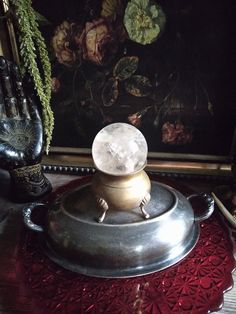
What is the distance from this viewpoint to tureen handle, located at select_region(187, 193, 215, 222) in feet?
2.21

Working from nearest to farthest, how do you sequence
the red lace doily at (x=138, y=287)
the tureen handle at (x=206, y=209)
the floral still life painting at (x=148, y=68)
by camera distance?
the red lace doily at (x=138, y=287)
the tureen handle at (x=206, y=209)
the floral still life painting at (x=148, y=68)

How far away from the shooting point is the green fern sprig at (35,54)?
0.79m

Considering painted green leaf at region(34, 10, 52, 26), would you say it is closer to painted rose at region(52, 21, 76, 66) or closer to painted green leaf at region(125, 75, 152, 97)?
painted rose at region(52, 21, 76, 66)

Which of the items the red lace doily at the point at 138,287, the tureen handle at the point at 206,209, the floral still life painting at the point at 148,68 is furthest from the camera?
the floral still life painting at the point at 148,68

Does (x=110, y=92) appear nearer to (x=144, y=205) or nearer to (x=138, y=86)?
(x=138, y=86)

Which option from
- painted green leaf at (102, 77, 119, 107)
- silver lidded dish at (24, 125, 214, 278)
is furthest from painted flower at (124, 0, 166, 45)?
silver lidded dish at (24, 125, 214, 278)

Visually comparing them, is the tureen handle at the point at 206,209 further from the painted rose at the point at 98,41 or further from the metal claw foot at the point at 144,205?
the painted rose at the point at 98,41

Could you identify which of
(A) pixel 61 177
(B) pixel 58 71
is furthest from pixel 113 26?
(A) pixel 61 177

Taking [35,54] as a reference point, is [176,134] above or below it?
below

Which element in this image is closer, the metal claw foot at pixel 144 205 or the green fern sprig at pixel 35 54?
the metal claw foot at pixel 144 205

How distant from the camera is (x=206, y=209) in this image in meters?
0.72

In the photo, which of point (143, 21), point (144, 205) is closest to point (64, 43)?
point (143, 21)

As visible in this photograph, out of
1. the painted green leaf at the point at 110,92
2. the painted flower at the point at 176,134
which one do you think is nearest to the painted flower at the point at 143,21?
the painted green leaf at the point at 110,92

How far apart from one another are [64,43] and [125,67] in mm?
164
